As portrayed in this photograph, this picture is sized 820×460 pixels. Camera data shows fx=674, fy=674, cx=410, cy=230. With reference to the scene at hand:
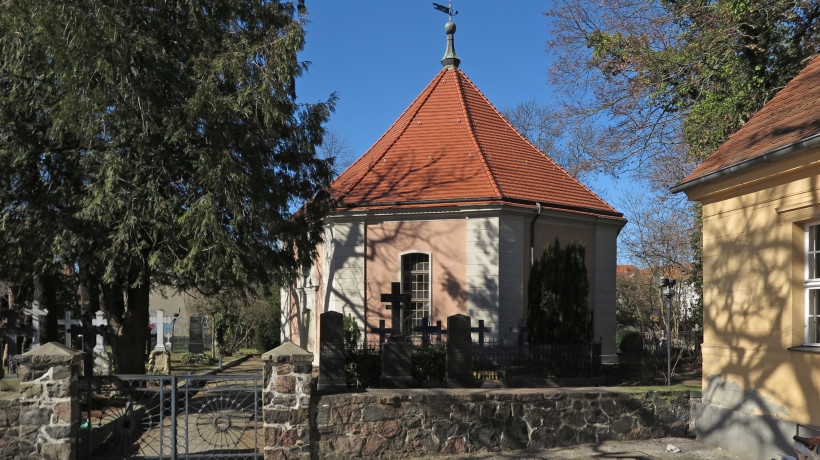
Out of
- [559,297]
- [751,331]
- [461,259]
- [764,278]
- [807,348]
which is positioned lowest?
[807,348]

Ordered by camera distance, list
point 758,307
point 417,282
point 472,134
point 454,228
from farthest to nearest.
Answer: point 472,134, point 417,282, point 454,228, point 758,307

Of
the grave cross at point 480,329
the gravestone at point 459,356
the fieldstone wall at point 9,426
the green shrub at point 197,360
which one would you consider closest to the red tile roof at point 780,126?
the gravestone at point 459,356

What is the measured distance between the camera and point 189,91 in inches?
460

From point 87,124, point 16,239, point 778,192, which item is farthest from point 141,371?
point 778,192

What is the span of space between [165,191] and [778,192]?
921 cm

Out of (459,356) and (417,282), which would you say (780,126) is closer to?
(459,356)

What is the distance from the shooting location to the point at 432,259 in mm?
17062

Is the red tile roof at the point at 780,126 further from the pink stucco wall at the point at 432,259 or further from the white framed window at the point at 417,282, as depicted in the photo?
the white framed window at the point at 417,282

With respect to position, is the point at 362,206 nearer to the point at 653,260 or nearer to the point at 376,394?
the point at 376,394

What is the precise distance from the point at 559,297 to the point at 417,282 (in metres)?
3.59

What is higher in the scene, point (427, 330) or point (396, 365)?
point (427, 330)

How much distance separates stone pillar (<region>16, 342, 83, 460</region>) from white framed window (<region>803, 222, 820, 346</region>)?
8.34m

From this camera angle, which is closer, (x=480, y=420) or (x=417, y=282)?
(x=480, y=420)

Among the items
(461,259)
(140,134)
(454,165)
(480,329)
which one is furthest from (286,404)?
(454,165)
